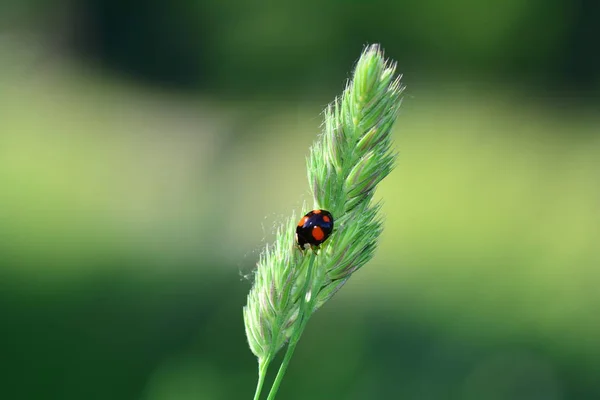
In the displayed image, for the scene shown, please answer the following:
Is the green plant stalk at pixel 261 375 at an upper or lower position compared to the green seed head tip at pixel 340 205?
lower

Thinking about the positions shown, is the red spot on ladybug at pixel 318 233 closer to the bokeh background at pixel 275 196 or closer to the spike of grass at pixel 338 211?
the spike of grass at pixel 338 211

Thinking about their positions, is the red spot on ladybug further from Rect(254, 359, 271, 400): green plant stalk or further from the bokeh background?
the bokeh background

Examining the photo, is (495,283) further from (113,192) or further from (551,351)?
(113,192)

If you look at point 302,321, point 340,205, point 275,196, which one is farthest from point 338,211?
point 275,196

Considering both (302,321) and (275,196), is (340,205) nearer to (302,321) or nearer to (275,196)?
(302,321)

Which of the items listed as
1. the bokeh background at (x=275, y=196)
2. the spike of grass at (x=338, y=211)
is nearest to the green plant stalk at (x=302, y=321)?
the spike of grass at (x=338, y=211)

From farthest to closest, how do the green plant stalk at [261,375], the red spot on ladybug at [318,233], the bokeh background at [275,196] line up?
the bokeh background at [275,196] < the red spot on ladybug at [318,233] < the green plant stalk at [261,375]

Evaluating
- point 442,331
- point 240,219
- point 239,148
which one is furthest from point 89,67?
point 442,331
